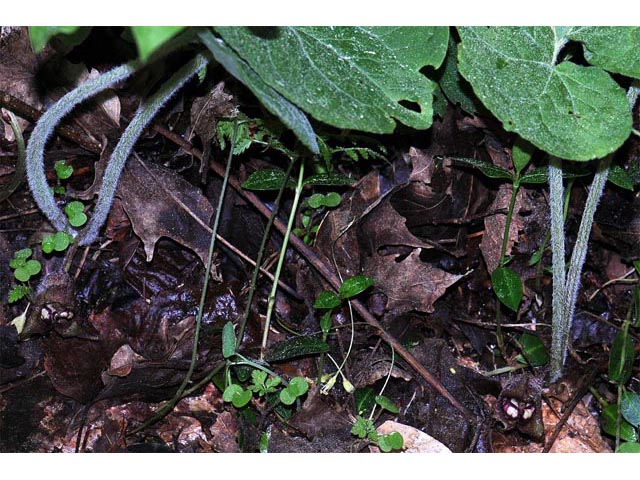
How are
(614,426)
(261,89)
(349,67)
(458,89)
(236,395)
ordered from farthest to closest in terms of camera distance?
(458,89) → (614,426) → (236,395) → (349,67) → (261,89)

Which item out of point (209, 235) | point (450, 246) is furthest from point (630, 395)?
point (209, 235)

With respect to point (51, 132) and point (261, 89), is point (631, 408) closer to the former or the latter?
point (261, 89)

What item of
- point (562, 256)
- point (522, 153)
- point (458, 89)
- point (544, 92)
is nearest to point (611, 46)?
point (544, 92)

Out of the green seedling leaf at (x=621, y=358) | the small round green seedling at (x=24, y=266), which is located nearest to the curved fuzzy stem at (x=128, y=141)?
the small round green seedling at (x=24, y=266)

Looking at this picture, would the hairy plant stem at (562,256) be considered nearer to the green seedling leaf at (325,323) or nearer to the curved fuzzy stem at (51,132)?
the green seedling leaf at (325,323)

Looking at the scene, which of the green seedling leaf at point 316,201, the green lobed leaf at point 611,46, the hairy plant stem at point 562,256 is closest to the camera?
the green lobed leaf at point 611,46

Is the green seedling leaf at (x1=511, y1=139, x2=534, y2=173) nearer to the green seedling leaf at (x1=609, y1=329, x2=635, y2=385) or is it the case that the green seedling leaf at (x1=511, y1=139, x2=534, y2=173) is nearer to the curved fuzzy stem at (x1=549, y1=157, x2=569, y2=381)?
the curved fuzzy stem at (x1=549, y1=157, x2=569, y2=381)

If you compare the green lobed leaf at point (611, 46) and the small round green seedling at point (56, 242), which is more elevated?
the green lobed leaf at point (611, 46)
